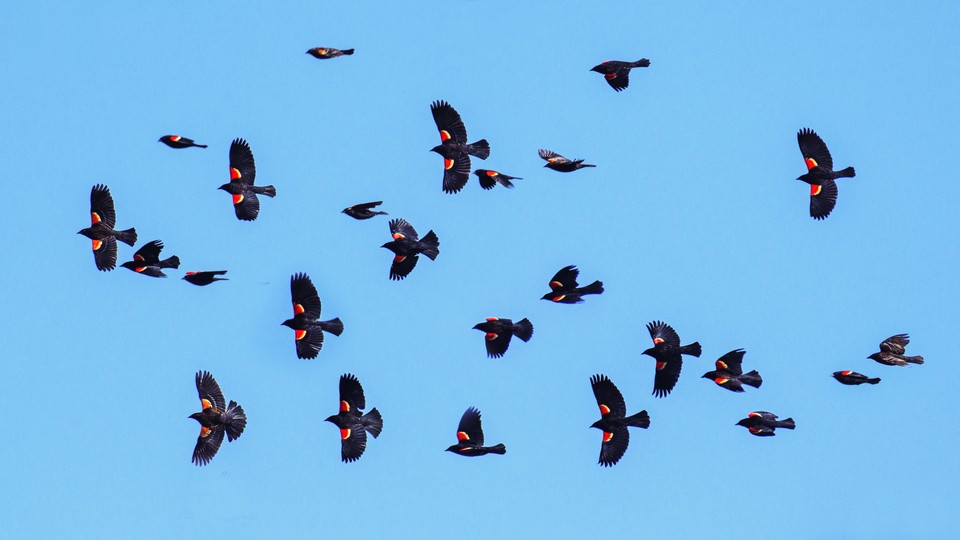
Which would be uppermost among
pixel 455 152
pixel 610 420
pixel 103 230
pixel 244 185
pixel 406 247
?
pixel 455 152

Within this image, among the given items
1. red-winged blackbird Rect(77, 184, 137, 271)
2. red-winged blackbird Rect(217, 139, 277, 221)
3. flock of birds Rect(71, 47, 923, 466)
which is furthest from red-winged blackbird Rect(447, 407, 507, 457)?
red-winged blackbird Rect(77, 184, 137, 271)

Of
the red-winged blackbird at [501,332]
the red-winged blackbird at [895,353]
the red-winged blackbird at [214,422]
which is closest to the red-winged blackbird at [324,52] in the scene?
the red-winged blackbird at [501,332]

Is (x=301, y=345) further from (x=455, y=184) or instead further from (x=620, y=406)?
(x=620, y=406)

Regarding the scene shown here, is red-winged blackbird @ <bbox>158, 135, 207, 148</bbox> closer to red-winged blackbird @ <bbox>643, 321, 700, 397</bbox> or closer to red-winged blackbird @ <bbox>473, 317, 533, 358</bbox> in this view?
red-winged blackbird @ <bbox>473, 317, 533, 358</bbox>

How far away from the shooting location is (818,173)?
97.8 ft

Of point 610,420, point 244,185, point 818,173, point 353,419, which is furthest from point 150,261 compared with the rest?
point 818,173

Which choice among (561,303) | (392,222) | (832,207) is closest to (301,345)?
(392,222)

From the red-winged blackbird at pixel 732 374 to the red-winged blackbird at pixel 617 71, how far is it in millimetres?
5996

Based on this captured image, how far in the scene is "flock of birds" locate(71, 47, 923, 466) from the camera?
1145 inches

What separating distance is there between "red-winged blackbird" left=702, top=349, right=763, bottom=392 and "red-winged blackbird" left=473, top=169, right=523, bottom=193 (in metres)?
5.60

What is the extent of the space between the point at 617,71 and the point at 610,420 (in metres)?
7.20

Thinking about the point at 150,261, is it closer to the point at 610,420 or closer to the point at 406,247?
the point at 406,247

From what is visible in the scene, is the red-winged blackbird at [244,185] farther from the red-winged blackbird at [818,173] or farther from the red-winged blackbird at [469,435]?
the red-winged blackbird at [818,173]

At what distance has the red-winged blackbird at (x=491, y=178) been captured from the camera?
96.2 feet
